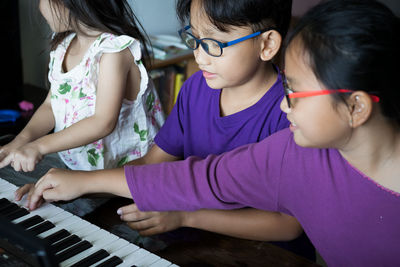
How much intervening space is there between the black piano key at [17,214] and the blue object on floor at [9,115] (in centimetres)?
135

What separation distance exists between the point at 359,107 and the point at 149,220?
0.48 meters

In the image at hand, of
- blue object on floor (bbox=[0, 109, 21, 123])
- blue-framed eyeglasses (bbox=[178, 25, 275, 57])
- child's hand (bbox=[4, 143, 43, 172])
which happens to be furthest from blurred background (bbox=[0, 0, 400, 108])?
blue-framed eyeglasses (bbox=[178, 25, 275, 57])

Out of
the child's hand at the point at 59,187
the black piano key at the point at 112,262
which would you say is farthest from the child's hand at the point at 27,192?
the black piano key at the point at 112,262

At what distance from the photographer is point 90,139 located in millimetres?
1353

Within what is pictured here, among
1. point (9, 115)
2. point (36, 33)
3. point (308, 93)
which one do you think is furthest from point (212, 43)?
point (36, 33)

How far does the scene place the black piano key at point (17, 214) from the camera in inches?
36.2

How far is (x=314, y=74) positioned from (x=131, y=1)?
246 centimetres

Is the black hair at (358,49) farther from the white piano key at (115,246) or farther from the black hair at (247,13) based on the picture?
the white piano key at (115,246)

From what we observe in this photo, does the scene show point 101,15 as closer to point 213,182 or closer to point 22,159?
point 22,159

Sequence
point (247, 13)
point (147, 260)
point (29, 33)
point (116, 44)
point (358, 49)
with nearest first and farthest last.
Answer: point (358, 49) → point (147, 260) → point (247, 13) → point (116, 44) → point (29, 33)

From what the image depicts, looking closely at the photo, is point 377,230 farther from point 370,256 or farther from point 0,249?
point 0,249

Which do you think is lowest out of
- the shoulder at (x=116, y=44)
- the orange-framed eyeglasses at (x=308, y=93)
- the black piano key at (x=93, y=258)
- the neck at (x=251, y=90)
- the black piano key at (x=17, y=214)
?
the black piano key at (x=93, y=258)

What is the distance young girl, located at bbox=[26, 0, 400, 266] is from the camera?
0.74 m

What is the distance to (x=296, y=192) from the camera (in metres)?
0.95
